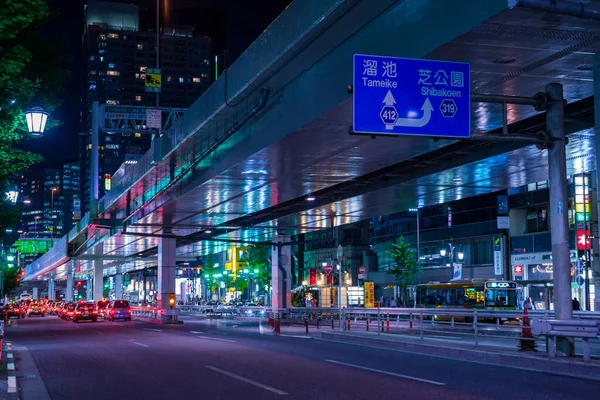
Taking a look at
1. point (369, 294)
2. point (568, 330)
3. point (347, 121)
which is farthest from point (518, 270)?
point (568, 330)

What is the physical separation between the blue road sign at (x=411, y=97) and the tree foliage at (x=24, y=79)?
237 inches

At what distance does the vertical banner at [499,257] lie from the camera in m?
61.7

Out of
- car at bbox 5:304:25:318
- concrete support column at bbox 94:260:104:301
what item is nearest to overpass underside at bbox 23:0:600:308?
car at bbox 5:304:25:318

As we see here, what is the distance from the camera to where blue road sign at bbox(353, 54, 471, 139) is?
1473 centimetres

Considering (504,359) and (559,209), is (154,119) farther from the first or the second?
(559,209)

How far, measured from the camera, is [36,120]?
15.0 meters

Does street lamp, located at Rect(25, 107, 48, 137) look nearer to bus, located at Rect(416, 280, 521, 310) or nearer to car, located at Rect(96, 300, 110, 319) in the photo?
bus, located at Rect(416, 280, 521, 310)

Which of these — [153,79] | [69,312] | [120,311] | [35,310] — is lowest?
[35,310]

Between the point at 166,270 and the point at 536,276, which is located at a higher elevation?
the point at 166,270

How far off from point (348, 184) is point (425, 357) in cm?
1302

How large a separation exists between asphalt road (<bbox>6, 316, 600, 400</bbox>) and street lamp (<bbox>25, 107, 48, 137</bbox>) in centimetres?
525

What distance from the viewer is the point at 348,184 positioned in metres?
32.1

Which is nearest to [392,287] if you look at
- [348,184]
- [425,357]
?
[348,184]

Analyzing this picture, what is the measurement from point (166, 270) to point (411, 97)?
40.3 metres
